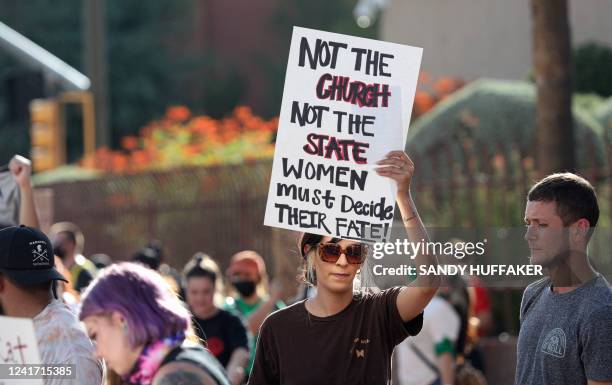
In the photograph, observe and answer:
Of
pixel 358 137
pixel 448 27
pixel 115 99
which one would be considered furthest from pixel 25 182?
pixel 115 99

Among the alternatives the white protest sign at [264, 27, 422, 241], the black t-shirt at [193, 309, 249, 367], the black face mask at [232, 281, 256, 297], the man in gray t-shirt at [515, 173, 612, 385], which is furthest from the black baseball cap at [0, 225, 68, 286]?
the black face mask at [232, 281, 256, 297]

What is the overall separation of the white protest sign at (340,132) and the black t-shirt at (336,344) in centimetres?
31

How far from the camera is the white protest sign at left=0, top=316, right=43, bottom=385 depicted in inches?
186

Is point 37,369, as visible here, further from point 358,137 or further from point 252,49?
point 252,49

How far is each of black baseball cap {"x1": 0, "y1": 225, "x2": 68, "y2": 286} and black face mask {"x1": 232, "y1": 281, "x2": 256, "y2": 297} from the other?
195 inches

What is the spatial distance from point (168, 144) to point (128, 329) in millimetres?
16629

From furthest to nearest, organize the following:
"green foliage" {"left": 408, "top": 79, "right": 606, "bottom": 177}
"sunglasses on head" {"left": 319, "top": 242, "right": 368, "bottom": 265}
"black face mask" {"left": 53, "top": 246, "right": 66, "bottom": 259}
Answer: "green foliage" {"left": 408, "top": 79, "right": 606, "bottom": 177}
"black face mask" {"left": 53, "top": 246, "right": 66, "bottom": 259}
"sunglasses on head" {"left": 319, "top": 242, "right": 368, "bottom": 265}

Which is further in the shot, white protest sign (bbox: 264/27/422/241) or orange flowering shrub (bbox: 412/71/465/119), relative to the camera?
orange flowering shrub (bbox: 412/71/465/119)

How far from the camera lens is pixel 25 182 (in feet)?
24.4

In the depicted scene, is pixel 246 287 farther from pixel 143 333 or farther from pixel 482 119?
pixel 143 333

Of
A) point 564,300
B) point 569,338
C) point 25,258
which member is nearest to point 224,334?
point 25,258

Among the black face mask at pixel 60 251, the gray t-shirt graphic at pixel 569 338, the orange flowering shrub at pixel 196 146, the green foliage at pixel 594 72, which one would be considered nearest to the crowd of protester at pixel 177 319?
the gray t-shirt graphic at pixel 569 338

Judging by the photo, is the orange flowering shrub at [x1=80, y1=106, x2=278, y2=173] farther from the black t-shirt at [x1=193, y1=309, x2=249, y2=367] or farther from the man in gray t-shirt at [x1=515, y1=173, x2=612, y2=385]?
the man in gray t-shirt at [x1=515, y1=173, x2=612, y2=385]

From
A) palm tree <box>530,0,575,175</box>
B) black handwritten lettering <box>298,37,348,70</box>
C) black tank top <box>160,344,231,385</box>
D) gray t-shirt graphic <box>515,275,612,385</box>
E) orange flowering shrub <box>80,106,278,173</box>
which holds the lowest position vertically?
black tank top <box>160,344,231,385</box>
